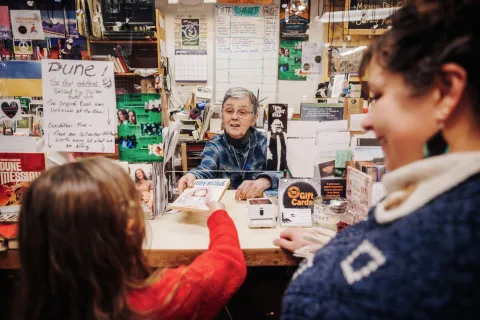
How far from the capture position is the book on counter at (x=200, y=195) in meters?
1.30

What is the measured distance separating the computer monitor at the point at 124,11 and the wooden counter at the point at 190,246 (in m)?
0.97

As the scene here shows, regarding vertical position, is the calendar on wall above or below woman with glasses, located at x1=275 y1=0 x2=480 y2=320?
above

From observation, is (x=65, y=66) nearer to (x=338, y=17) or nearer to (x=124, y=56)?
(x=124, y=56)

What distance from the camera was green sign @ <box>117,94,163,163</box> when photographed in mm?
1355

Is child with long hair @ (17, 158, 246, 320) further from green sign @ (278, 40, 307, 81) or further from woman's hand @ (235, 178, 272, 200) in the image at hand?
green sign @ (278, 40, 307, 81)

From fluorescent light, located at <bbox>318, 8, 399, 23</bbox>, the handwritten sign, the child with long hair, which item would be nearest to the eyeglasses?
the handwritten sign

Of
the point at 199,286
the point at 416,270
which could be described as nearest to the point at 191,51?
the point at 199,286

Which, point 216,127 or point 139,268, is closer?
point 139,268

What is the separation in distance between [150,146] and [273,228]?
2.03 feet

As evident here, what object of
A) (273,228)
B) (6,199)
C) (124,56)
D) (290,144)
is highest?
(124,56)

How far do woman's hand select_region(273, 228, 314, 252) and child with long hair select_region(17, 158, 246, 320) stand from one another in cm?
39

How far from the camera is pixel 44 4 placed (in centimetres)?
136

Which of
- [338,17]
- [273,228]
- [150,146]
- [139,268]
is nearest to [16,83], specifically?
[150,146]

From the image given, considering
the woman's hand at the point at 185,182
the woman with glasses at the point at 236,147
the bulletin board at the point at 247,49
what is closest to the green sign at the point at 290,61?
the bulletin board at the point at 247,49
